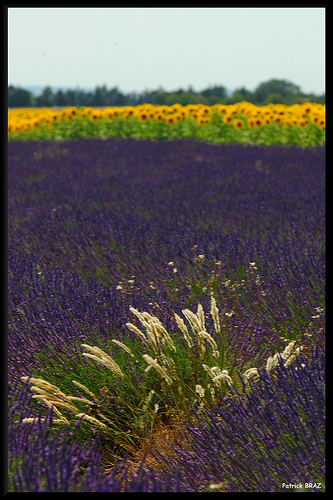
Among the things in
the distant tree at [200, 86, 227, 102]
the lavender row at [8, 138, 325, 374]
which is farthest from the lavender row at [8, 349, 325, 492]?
the distant tree at [200, 86, 227, 102]

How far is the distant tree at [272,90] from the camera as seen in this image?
24.6 meters

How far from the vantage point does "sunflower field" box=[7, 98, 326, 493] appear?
5.66 feet

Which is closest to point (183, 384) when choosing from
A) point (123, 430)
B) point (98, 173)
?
point (123, 430)

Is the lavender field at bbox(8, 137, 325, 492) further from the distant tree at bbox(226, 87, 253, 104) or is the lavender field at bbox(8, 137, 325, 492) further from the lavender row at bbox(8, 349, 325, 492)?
the distant tree at bbox(226, 87, 253, 104)

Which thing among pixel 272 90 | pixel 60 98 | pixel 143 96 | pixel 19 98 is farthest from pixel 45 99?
pixel 272 90

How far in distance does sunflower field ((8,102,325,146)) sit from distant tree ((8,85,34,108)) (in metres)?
13.1

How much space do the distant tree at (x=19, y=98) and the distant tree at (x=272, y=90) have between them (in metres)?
11.1

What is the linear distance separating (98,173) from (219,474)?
5.88m

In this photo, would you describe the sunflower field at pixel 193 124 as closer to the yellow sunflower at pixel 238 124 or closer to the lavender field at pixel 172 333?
the yellow sunflower at pixel 238 124

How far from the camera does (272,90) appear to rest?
2619 cm

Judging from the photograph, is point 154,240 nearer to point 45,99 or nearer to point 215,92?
point 215,92

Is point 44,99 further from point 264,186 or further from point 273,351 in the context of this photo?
point 273,351

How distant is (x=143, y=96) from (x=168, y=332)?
25.6 m

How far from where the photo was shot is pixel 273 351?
9.02 feet
